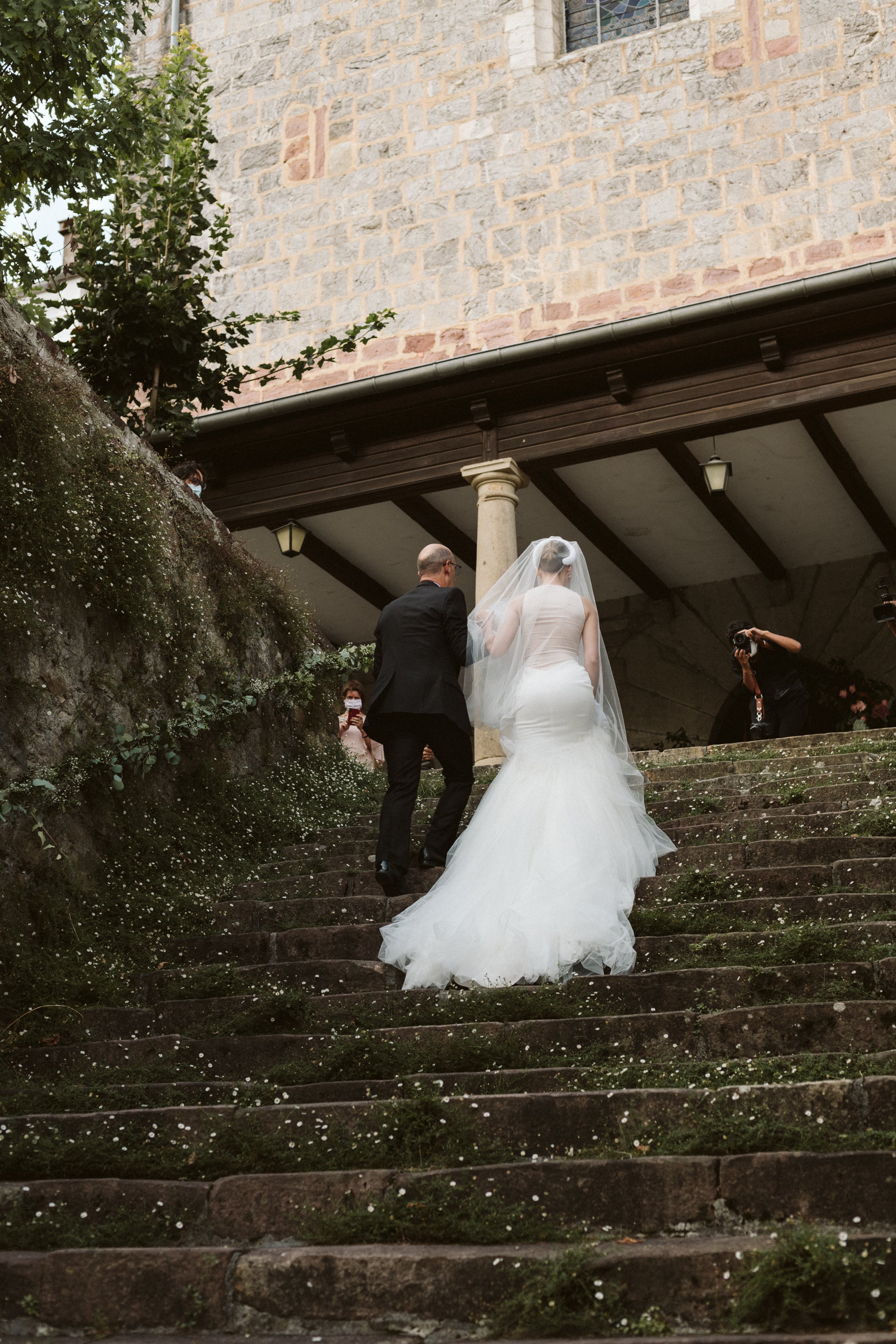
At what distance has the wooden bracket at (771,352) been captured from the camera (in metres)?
10.7

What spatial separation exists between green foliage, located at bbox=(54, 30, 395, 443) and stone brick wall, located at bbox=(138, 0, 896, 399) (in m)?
3.69

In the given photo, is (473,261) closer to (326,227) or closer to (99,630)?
(326,227)

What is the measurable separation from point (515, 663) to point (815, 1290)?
3.85 m

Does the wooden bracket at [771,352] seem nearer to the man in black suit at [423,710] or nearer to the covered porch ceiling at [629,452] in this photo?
the covered porch ceiling at [629,452]

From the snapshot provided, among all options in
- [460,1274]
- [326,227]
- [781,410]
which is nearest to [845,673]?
[781,410]

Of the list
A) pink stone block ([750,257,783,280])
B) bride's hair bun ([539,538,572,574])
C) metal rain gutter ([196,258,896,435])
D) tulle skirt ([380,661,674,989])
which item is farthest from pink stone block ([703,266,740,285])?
tulle skirt ([380,661,674,989])

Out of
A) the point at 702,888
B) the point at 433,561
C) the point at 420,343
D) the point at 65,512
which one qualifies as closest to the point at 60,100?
the point at 65,512

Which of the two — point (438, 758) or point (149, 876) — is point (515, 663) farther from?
point (149, 876)

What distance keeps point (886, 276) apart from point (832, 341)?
73cm

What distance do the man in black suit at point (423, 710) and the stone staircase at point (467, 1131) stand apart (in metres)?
0.80

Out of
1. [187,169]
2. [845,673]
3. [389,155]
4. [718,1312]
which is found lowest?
[718,1312]

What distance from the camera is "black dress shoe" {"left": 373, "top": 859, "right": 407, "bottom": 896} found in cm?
572

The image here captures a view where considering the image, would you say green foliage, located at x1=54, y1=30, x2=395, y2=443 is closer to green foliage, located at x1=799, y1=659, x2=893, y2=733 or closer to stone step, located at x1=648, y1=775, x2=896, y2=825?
stone step, located at x1=648, y1=775, x2=896, y2=825

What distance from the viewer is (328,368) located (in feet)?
44.6
